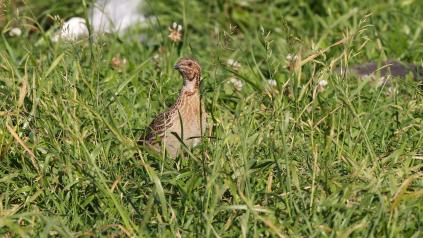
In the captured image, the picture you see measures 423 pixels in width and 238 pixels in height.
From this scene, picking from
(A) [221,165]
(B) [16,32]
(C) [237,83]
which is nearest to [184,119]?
Answer: (A) [221,165]

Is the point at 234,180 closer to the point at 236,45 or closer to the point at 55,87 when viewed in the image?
the point at 55,87

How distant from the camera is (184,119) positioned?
6.60 metres

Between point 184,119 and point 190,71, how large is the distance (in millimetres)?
324

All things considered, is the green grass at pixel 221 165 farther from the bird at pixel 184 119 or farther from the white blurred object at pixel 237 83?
the white blurred object at pixel 237 83

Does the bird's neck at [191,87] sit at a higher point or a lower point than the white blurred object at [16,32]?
higher

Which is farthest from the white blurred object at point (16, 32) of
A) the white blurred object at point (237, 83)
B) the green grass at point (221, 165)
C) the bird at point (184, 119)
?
the bird at point (184, 119)

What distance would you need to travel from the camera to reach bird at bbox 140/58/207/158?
21.1ft

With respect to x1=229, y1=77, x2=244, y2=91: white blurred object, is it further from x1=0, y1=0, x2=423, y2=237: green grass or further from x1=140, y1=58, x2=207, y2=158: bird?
x1=140, y1=58, x2=207, y2=158: bird

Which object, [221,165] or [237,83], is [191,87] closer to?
[237,83]

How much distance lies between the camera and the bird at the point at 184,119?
643 cm

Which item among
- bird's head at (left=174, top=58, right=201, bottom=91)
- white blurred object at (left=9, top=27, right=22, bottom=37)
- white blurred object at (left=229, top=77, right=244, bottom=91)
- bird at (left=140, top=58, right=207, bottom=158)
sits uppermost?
bird's head at (left=174, top=58, right=201, bottom=91)

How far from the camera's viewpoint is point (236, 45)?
9.31m

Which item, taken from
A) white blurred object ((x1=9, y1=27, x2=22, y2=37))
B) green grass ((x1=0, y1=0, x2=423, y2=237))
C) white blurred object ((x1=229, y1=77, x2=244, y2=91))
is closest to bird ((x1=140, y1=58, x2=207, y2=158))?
green grass ((x1=0, y1=0, x2=423, y2=237))

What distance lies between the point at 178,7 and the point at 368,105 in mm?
3428
